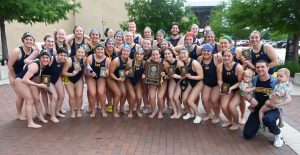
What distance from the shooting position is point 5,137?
17.8 ft

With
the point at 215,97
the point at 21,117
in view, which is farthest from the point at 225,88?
the point at 21,117

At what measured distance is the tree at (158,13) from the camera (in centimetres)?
1667

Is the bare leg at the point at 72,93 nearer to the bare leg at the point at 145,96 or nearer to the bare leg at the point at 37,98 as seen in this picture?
the bare leg at the point at 37,98

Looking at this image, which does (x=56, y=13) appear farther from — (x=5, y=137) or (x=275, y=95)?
(x=275, y=95)

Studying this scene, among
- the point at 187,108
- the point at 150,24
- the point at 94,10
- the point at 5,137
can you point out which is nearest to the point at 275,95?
the point at 187,108

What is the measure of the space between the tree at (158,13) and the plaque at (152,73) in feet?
34.1

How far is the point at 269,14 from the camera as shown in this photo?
12.3 meters

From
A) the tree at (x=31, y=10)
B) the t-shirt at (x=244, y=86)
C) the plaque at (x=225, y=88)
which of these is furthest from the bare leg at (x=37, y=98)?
the tree at (x=31, y=10)

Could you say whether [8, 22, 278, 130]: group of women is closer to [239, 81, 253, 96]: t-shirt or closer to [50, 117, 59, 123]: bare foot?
[50, 117, 59, 123]: bare foot

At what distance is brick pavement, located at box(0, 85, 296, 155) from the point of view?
492 cm

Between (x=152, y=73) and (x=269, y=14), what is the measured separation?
8.11m

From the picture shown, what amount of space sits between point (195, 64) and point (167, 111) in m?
1.82

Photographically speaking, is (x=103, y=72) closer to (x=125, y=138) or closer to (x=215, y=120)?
(x=125, y=138)

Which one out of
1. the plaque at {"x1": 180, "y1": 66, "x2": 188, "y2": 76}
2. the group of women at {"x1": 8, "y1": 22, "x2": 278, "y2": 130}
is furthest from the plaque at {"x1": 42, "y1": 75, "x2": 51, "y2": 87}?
the plaque at {"x1": 180, "y1": 66, "x2": 188, "y2": 76}
